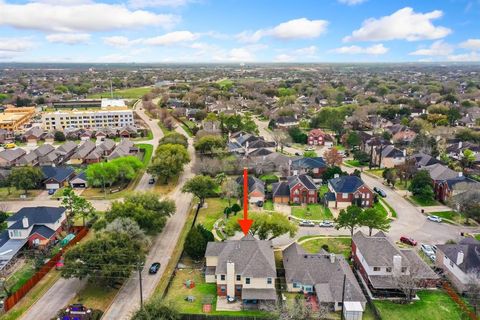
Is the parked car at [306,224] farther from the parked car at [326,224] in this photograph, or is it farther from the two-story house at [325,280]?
the two-story house at [325,280]

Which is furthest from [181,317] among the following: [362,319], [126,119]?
[126,119]

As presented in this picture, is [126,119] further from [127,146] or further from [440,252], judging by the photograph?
[440,252]

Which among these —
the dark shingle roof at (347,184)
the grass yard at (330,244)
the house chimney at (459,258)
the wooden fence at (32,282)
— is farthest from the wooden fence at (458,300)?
the wooden fence at (32,282)

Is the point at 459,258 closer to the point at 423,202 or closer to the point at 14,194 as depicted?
the point at 423,202

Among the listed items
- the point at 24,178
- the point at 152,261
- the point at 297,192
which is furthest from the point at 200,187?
the point at 24,178

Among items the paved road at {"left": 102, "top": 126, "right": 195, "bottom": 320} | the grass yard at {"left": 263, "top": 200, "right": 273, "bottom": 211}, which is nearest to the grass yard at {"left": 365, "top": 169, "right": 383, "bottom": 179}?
the grass yard at {"left": 263, "top": 200, "right": 273, "bottom": 211}
